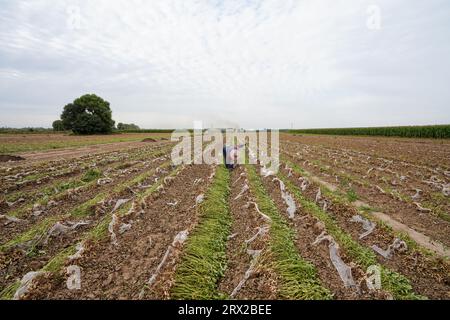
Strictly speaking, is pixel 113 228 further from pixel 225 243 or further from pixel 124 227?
pixel 225 243

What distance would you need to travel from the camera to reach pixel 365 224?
5.97m

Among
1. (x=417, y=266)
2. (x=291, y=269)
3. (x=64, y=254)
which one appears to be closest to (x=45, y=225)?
(x=64, y=254)

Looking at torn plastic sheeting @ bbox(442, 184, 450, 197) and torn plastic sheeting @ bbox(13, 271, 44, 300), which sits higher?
torn plastic sheeting @ bbox(442, 184, 450, 197)

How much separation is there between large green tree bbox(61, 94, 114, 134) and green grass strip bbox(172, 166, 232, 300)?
188 ft

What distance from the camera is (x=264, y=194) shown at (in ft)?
28.1

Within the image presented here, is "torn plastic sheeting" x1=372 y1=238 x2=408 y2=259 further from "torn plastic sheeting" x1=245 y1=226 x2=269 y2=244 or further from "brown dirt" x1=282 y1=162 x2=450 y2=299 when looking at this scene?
"torn plastic sheeting" x1=245 y1=226 x2=269 y2=244

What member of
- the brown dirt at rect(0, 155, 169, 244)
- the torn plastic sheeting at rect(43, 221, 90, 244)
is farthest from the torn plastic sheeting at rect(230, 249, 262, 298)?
the brown dirt at rect(0, 155, 169, 244)

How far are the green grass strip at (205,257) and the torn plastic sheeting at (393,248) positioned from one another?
3055 millimetres

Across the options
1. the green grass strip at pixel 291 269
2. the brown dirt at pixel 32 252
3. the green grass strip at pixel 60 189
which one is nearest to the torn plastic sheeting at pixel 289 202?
the green grass strip at pixel 291 269

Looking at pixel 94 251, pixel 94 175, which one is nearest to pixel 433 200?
pixel 94 251

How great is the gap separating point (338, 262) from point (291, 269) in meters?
0.86

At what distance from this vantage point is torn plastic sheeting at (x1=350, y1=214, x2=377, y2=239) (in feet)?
18.4

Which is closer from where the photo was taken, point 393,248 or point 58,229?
point 393,248

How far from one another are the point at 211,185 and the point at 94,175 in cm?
577
